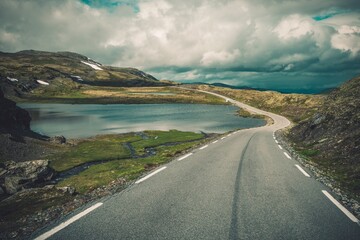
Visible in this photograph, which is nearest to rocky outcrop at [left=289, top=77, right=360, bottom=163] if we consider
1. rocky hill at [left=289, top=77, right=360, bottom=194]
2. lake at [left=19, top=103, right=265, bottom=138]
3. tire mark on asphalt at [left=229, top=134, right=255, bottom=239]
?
rocky hill at [left=289, top=77, right=360, bottom=194]

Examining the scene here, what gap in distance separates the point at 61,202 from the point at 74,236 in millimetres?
4905

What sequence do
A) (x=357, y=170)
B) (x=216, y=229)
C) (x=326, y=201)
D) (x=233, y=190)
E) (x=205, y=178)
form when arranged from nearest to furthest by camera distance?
(x=216, y=229)
(x=326, y=201)
(x=233, y=190)
(x=205, y=178)
(x=357, y=170)

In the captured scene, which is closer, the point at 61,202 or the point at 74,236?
the point at 74,236

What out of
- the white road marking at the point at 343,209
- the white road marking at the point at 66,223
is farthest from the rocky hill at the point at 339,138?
the white road marking at the point at 66,223

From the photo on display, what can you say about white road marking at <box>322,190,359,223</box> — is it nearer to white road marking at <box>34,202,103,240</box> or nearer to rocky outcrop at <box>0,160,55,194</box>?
white road marking at <box>34,202,103,240</box>

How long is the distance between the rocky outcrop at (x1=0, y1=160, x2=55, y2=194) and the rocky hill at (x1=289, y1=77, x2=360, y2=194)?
18.7 m

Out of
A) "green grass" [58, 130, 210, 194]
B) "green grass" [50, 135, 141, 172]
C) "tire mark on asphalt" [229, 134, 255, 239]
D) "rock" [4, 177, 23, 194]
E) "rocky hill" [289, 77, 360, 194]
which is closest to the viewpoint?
"tire mark on asphalt" [229, 134, 255, 239]

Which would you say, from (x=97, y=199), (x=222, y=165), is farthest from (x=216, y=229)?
(x=222, y=165)

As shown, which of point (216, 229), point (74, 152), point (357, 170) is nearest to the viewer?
point (216, 229)

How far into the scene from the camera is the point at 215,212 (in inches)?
318

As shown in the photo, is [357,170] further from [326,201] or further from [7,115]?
[7,115]

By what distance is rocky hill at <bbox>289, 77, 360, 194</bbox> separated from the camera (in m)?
15.6

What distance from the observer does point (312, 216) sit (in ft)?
26.1

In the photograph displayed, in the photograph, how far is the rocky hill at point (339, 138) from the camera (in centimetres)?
1557
